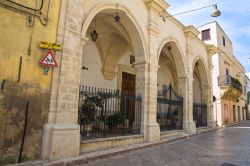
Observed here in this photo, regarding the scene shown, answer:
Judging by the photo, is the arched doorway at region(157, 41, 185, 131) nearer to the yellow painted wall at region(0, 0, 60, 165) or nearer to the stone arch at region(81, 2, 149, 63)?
the stone arch at region(81, 2, 149, 63)

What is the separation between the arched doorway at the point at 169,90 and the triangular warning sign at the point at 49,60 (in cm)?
533

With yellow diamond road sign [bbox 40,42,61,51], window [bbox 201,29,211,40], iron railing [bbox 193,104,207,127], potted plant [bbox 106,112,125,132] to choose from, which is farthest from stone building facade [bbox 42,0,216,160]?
window [bbox 201,29,211,40]

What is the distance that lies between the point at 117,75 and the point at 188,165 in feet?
23.7

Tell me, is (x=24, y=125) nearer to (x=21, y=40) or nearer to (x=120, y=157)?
(x=21, y=40)

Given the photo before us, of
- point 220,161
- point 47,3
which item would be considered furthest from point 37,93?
point 220,161

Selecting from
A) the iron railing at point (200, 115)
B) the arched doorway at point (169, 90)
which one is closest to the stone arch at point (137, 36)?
the arched doorway at point (169, 90)

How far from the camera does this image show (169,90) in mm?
15297

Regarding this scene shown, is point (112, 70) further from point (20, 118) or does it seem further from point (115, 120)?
point (20, 118)

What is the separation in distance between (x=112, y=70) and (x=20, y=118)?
23.4ft

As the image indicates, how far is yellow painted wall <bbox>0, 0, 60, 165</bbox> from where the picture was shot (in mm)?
4086

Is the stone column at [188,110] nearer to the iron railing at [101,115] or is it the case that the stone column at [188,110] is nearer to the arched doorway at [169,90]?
the arched doorway at [169,90]

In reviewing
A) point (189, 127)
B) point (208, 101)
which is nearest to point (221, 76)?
point (208, 101)

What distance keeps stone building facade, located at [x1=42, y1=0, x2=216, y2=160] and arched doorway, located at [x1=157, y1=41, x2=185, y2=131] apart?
10 centimetres

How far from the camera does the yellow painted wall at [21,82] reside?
4.09 meters
